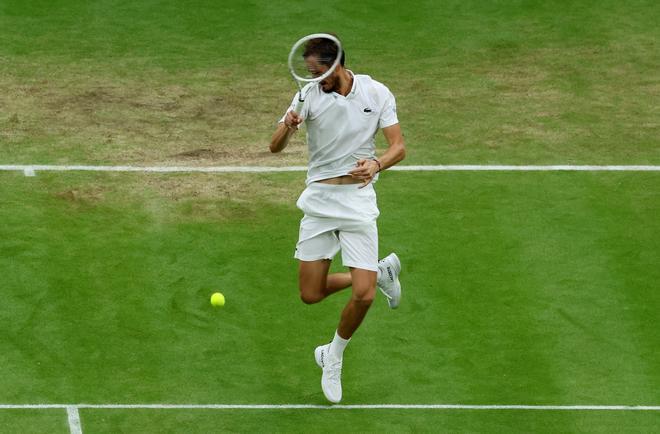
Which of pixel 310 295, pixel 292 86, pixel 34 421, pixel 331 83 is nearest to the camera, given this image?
pixel 34 421

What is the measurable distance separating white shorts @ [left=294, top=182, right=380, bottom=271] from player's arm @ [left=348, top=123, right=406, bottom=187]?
18 centimetres

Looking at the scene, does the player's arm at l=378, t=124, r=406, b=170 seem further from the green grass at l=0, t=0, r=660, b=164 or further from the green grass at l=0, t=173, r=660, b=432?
the green grass at l=0, t=0, r=660, b=164

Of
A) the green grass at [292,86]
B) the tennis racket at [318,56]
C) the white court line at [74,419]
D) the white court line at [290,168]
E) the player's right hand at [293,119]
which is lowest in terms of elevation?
the green grass at [292,86]

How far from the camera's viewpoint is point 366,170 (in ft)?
41.2

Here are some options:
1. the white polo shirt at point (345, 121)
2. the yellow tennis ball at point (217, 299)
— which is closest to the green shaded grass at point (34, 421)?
the yellow tennis ball at point (217, 299)

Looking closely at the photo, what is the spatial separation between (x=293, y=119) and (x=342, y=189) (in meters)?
0.96

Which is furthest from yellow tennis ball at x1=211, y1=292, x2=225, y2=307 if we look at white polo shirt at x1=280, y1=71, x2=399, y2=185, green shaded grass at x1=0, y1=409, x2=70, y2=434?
green shaded grass at x1=0, y1=409, x2=70, y2=434

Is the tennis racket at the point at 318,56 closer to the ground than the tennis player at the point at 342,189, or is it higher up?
higher up

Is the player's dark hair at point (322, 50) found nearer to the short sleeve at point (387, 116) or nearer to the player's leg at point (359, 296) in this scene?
the short sleeve at point (387, 116)

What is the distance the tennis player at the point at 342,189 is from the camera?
12.9m

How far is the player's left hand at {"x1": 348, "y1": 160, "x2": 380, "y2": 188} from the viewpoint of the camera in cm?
1256

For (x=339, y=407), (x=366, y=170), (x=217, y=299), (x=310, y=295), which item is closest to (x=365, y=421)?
(x=339, y=407)

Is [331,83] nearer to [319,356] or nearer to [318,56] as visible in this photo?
[318,56]

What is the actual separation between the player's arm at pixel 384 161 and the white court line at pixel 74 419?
2.99 metres
